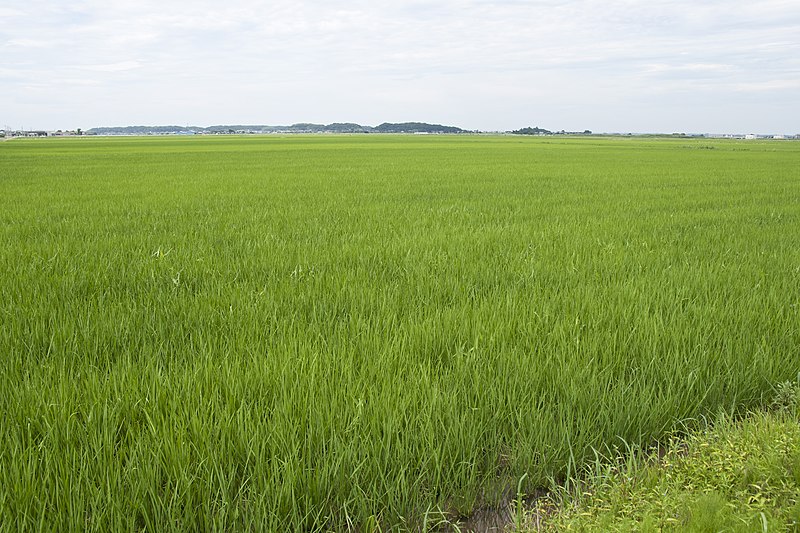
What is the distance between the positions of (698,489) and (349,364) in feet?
5.08

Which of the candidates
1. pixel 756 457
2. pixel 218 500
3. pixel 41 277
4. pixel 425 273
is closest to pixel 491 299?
pixel 425 273

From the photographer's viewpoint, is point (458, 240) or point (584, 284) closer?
point (584, 284)

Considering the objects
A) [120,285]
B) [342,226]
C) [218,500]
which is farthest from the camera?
[342,226]

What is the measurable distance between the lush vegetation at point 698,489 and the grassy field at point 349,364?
0.18 meters

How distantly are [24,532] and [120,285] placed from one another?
9.93ft

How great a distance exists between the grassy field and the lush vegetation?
7.0 inches

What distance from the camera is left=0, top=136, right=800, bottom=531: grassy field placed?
6.02ft

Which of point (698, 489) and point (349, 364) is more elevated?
point (349, 364)

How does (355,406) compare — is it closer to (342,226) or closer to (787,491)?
(787,491)

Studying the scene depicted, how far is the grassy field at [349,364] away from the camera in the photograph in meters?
1.83

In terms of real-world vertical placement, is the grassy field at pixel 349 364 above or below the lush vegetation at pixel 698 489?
above

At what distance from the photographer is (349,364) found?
8.66 feet

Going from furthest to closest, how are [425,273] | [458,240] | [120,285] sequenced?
[458,240]
[425,273]
[120,285]

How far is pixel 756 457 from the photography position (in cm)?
208
